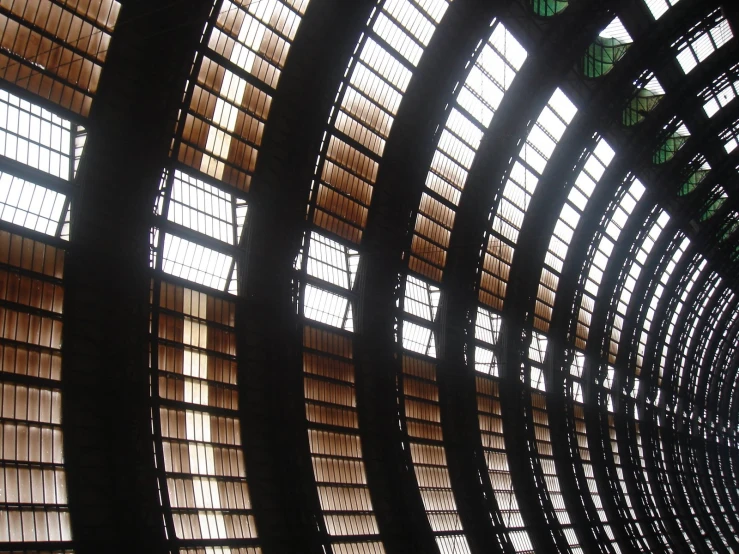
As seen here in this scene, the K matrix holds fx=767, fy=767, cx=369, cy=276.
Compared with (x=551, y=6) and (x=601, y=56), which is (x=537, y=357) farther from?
(x=551, y=6)

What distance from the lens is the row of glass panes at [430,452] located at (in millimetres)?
30312

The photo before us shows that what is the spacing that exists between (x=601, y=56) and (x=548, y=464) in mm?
21208

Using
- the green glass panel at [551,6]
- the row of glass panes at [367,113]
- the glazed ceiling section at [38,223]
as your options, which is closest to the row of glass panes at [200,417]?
the glazed ceiling section at [38,223]

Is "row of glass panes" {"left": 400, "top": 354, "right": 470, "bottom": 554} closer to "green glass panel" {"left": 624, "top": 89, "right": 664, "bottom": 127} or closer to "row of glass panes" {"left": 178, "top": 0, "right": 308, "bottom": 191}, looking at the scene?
"row of glass panes" {"left": 178, "top": 0, "right": 308, "bottom": 191}

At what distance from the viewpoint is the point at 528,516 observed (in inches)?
1425

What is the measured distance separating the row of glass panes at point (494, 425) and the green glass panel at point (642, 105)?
12445mm

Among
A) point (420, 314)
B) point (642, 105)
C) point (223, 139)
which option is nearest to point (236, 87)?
point (223, 139)

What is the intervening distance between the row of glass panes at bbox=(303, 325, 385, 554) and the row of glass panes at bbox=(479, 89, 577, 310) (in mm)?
10443

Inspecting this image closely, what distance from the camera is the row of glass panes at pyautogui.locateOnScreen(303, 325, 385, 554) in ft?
84.6

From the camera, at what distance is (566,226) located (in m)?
40.8

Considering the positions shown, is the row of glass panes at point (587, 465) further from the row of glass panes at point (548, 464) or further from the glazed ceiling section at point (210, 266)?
the glazed ceiling section at point (210, 266)

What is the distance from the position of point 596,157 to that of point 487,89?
37.4 feet

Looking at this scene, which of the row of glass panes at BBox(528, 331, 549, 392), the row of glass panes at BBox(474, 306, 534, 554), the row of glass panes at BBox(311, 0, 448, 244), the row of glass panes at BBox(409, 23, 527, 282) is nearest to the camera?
the row of glass panes at BBox(311, 0, 448, 244)

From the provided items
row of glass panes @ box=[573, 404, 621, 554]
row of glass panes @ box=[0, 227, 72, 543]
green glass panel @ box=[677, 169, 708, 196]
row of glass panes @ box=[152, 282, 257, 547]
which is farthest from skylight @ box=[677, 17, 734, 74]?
row of glass panes @ box=[0, 227, 72, 543]
